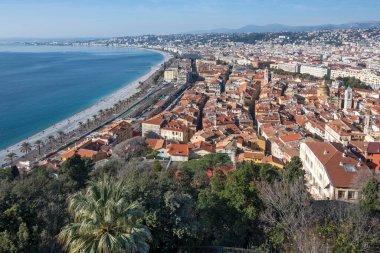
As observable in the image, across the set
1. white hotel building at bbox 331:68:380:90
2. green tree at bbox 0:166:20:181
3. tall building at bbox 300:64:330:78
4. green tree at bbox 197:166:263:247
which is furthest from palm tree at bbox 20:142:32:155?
tall building at bbox 300:64:330:78

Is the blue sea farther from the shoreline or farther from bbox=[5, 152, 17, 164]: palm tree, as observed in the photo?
bbox=[5, 152, 17, 164]: palm tree

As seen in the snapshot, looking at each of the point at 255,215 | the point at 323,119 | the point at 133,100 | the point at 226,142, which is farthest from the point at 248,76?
the point at 255,215

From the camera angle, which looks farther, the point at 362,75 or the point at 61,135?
the point at 362,75

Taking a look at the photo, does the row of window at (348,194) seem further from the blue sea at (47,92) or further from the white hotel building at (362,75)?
the white hotel building at (362,75)

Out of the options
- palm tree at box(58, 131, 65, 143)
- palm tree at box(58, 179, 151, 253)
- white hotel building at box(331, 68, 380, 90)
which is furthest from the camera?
white hotel building at box(331, 68, 380, 90)

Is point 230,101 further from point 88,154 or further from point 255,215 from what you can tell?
point 255,215

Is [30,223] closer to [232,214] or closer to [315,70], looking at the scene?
[232,214]

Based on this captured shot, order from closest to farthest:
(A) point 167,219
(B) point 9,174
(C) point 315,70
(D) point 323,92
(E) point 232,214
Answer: (A) point 167,219
(E) point 232,214
(B) point 9,174
(D) point 323,92
(C) point 315,70

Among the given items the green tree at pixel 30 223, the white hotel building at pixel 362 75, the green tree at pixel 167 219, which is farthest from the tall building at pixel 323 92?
the green tree at pixel 167 219

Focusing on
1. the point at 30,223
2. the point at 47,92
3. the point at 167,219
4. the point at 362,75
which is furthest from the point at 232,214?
the point at 362,75
